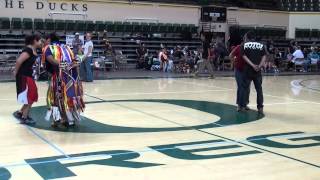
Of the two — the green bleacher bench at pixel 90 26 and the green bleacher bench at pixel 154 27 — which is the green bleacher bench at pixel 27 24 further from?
the green bleacher bench at pixel 154 27

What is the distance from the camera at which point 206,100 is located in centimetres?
1078

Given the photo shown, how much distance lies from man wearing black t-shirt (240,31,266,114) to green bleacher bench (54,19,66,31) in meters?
14.7

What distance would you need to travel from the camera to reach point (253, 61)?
28.9 ft

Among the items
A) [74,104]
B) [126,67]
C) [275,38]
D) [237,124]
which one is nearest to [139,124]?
[74,104]

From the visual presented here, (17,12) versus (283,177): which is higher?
(17,12)

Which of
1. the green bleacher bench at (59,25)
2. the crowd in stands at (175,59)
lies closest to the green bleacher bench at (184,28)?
the crowd in stands at (175,59)

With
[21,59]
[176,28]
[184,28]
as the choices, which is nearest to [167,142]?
[21,59]

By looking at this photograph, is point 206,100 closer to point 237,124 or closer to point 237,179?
point 237,124

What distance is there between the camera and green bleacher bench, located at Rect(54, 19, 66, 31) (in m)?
22.0

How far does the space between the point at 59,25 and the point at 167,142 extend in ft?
55.5

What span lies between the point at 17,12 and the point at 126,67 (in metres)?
5.62

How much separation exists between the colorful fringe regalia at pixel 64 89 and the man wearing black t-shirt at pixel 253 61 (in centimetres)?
334

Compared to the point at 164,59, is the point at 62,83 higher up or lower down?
higher up

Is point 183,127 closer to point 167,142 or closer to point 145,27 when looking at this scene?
point 167,142
